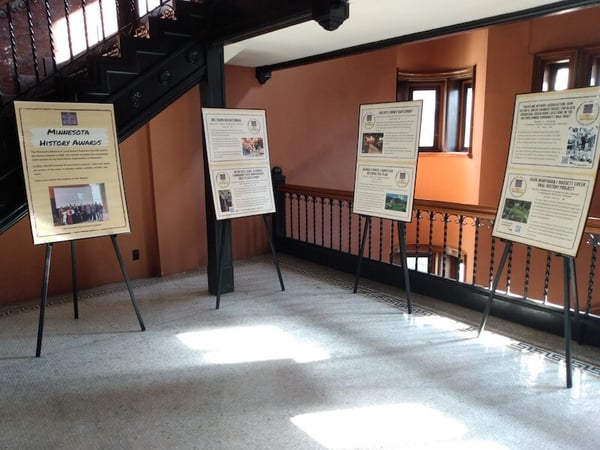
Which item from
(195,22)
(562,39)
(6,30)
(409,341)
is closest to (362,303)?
(409,341)

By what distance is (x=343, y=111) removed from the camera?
19.9ft

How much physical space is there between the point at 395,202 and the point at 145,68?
84.8 inches

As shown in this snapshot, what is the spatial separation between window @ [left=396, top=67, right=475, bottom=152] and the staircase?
16.1 ft

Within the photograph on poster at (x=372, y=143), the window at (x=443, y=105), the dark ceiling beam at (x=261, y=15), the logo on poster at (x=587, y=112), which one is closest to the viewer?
the logo on poster at (x=587, y=112)

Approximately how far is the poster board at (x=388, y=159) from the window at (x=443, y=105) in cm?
441

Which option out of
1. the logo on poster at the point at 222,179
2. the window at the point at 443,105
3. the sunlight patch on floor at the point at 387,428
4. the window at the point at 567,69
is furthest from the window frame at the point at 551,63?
the sunlight patch on floor at the point at 387,428

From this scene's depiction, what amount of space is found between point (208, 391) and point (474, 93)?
21.6 feet

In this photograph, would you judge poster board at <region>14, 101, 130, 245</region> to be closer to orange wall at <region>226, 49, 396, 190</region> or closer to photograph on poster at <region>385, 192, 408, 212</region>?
photograph on poster at <region>385, 192, 408, 212</region>

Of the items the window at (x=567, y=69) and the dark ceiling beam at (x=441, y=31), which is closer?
the dark ceiling beam at (x=441, y=31)

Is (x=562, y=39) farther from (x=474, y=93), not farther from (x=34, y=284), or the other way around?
(x=34, y=284)

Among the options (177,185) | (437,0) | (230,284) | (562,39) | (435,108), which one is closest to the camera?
(437,0)

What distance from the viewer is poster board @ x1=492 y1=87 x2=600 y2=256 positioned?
8.16 feet

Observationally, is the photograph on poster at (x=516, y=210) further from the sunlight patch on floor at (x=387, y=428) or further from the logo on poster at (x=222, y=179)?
the logo on poster at (x=222, y=179)

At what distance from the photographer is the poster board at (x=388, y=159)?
352cm
